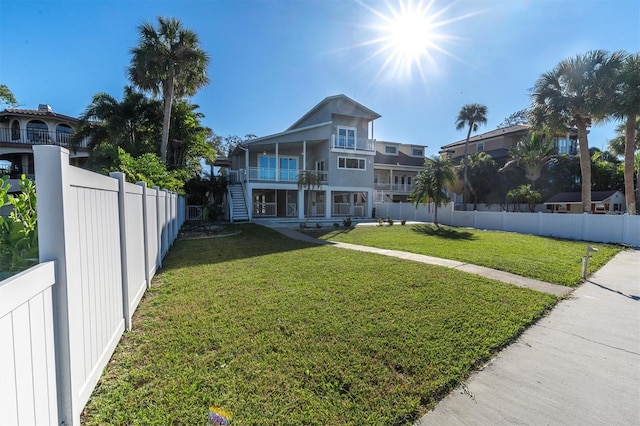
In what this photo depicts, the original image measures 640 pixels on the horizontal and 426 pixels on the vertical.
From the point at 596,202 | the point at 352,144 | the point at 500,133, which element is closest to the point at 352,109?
the point at 352,144

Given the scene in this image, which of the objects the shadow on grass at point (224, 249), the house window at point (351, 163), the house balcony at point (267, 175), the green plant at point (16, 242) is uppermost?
the house window at point (351, 163)

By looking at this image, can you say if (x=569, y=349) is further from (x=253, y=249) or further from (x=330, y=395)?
(x=253, y=249)

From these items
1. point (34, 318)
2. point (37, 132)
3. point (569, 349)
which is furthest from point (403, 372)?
point (37, 132)

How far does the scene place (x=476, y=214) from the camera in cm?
1930

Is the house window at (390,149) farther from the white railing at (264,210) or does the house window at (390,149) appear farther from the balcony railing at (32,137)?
the balcony railing at (32,137)

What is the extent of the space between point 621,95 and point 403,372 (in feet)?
70.3

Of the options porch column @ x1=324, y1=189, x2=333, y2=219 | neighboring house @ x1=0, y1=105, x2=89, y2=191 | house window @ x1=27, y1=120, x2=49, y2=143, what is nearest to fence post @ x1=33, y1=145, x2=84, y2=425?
porch column @ x1=324, y1=189, x2=333, y2=219

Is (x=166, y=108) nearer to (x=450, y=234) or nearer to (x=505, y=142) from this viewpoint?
(x=450, y=234)

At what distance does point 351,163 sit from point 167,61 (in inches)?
569

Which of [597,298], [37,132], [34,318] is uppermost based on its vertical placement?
[37,132]

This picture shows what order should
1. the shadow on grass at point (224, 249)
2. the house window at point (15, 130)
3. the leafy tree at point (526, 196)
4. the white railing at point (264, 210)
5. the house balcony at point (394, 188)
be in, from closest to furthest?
the shadow on grass at point (224, 249) → the white railing at point (264, 210) → the house window at point (15, 130) → the leafy tree at point (526, 196) → the house balcony at point (394, 188)

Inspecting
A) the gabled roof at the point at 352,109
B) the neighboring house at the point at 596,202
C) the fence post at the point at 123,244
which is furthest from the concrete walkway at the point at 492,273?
the neighboring house at the point at 596,202

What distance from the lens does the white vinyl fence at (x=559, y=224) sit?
12.5m

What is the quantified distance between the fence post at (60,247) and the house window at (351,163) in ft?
72.0
